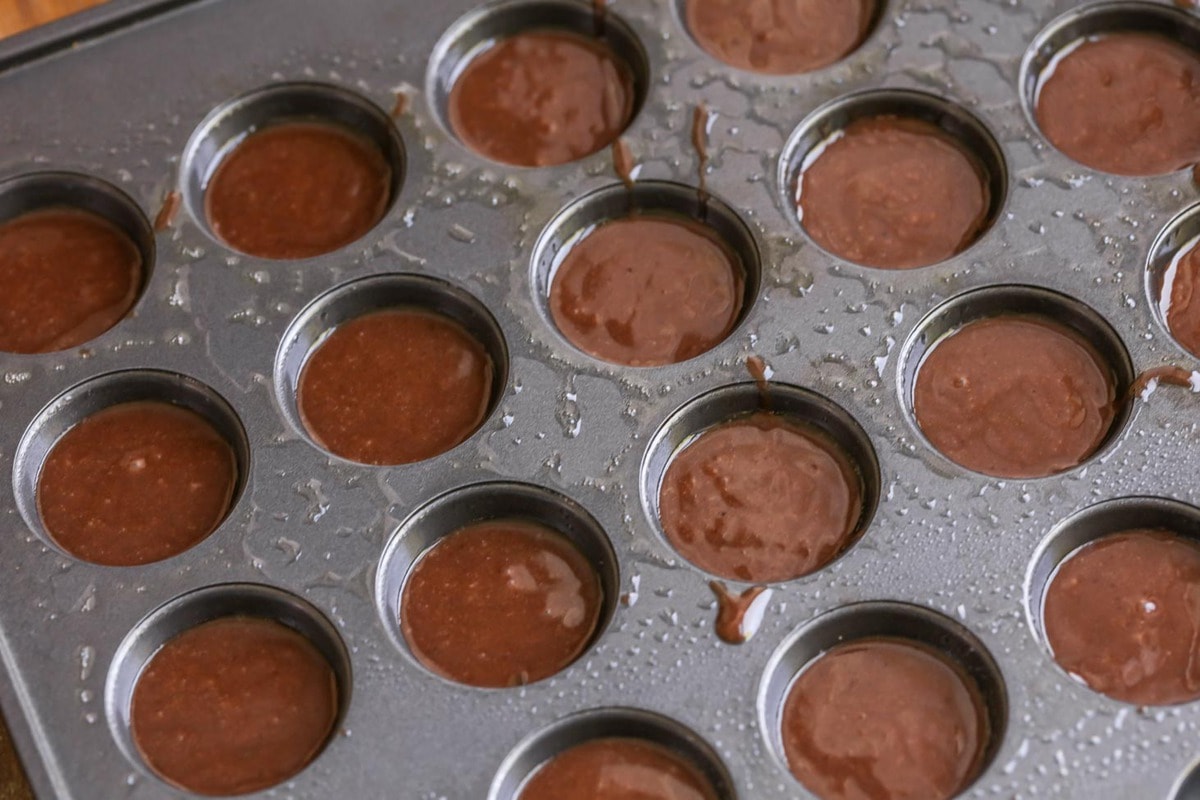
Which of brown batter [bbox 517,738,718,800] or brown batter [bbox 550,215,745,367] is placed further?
brown batter [bbox 550,215,745,367]

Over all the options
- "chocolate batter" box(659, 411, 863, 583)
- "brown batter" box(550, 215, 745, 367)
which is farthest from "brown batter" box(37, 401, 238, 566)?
"chocolate batter" box(659, 411, 863, 583)

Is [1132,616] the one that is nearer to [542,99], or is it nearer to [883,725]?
[883,725]

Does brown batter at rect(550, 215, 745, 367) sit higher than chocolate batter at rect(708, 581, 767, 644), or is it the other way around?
brown batter at rect(550, 215, 745, 367)

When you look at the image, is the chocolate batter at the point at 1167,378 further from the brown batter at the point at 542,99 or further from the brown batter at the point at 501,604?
the brown batter at the point at 542,99

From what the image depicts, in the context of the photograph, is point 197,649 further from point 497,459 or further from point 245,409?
point 497,459

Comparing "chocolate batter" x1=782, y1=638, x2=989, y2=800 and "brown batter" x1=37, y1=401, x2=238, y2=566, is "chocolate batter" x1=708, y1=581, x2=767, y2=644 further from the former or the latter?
"brown batter" x1=37, y1=401, x2=238, y2=566

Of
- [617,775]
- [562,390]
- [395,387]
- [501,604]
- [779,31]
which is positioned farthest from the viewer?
[779,31]

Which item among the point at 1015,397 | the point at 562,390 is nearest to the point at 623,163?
the point at 562,390

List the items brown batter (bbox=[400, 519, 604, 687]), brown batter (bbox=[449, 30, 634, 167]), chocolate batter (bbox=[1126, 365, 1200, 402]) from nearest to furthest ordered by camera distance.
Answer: brown batter (bbox=[400, 519, 604, 687])
chocolate batter (bbox=[1126, 365, 1200, 402])
brown batter (bbox=[449, 30, 634, 167])
